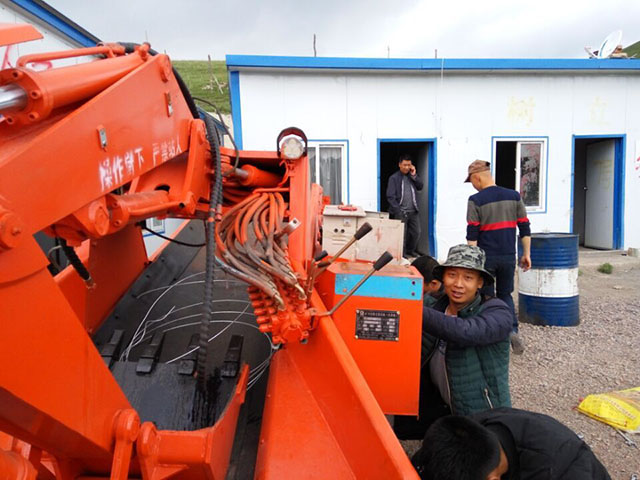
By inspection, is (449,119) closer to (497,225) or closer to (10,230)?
(497,225)

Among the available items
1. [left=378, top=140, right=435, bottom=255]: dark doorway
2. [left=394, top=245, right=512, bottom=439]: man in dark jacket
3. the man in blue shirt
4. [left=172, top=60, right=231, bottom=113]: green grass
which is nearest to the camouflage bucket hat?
[left=394, top=245, right=512, bottom=439]: man in dark jacket

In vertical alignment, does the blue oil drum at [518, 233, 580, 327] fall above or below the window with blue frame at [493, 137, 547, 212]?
below

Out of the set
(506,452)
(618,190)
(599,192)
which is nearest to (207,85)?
(599,192)

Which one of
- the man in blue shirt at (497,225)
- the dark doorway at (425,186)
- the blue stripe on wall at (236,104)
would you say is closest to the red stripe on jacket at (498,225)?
the man in blue shirt at (497,225)

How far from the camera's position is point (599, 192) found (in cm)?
946

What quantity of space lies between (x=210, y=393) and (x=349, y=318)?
75 cm

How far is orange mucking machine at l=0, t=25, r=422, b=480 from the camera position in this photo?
0.92m

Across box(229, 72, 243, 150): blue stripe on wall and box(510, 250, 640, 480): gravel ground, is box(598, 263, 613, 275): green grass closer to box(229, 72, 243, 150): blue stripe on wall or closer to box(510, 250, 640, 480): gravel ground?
box(510, 250, 640, 480): gravel ground

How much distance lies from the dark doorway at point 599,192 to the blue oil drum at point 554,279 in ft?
15.3

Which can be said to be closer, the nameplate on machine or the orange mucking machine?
the orange mucking machine

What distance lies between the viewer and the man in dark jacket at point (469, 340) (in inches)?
83.5

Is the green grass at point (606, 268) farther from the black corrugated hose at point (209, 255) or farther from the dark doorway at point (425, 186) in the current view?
the black corrugated hose at point (209, 255)

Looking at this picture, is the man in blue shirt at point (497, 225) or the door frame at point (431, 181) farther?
the door frame at point (431, 181)

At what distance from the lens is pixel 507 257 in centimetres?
430
